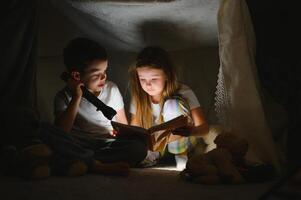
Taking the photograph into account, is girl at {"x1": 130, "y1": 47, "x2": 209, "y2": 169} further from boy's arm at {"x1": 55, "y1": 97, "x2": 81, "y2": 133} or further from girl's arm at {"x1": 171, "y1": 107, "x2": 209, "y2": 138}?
boy's arm at {"x1": 55, "y1": 97, "x2": 81, "y2": 133}

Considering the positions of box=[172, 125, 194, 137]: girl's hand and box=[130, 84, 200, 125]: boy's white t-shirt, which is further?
box=[130, 84, 200, 125]: boy's white t-shirt

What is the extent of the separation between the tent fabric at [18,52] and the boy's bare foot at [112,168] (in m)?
0.37

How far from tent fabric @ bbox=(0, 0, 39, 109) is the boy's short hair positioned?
17 centimetres

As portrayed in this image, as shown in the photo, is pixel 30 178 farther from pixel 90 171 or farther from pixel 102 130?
pixel 102 130

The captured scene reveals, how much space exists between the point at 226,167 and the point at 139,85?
26.9 inches

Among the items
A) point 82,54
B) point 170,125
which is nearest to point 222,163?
point 170,125

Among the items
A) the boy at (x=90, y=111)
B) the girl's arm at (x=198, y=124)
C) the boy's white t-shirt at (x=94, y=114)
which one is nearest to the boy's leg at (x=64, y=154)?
the boy at (x=90, y=111)

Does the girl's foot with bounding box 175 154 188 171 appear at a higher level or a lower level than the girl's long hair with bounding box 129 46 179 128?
lower

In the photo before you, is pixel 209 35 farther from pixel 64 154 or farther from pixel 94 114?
pixel 64 154

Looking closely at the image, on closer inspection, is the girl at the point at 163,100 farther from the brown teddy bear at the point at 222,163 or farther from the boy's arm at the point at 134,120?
the brown teddy bear at the point at 222,163

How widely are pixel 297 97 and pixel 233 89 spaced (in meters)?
0.22

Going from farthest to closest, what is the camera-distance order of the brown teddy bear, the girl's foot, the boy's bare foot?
the girl's foot, the boy's bare foot, the brown teddy bear

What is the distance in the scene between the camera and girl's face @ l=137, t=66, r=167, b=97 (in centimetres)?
183

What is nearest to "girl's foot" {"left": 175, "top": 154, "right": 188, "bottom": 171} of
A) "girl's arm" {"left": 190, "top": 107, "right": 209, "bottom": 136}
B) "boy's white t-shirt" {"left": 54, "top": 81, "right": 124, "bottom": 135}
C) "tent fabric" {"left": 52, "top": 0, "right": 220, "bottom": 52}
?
"girl's arm" {"left": 190, "top": 107, "right": 209, "bottom": 136}
